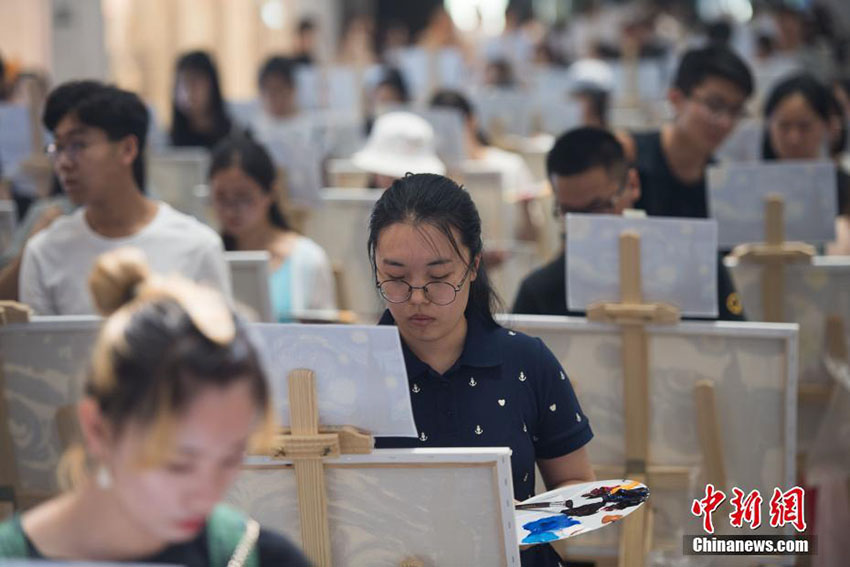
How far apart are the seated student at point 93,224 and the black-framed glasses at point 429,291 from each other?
1000mm

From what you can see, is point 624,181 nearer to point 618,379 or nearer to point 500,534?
point 618,379

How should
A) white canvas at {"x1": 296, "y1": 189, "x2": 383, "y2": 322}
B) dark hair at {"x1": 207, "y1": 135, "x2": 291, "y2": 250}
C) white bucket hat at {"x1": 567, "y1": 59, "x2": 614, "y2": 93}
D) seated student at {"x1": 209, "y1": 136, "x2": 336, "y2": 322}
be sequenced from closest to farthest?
1. seated student at {"x1": 209, "y1": 136, "x2": 336, "y2": 322}
2. dark hair at {"x1": 207, "y1": 135, "x2": 291, "y2": 250}
3. white canvas at {"x1": 296, "y1": 189, "x2": 383, "y2": 322}
4. white bucket hat at {"x1": 567, "y1": 59, "x2": 614, "y2": 93}

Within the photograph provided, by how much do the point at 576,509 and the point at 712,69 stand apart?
2.74 m

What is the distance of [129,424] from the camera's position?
4.81 ft

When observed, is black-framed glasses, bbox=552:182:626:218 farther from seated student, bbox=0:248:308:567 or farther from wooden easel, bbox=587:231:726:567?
seated student, bbox=0:248:308:567

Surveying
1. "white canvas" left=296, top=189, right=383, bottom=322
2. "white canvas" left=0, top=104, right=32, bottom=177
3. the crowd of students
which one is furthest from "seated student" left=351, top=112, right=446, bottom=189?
"white canvas" left=0, top=104, right=32, bottom=177

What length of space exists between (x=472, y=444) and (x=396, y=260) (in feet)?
1.14

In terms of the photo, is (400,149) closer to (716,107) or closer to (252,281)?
(716,107)

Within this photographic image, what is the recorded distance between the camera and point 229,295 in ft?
11.1

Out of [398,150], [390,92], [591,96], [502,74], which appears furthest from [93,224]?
[502,74]

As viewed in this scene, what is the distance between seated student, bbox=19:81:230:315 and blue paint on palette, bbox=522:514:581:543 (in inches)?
54.9

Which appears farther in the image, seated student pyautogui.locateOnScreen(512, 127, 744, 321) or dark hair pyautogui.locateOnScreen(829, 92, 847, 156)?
dark hair pyautogui.locateOnScreen(829, 92, 847, 156)

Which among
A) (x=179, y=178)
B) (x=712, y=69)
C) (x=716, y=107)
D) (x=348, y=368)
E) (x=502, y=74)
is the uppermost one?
(x=502, y=74)

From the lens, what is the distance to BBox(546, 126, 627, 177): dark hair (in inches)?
136
